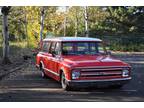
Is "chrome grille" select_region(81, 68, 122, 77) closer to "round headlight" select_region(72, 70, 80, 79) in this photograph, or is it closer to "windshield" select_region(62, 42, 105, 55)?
"round headlight" select_region(72, 70, 80, 79)

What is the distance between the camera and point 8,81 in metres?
15.6

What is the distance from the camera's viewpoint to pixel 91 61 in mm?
12703

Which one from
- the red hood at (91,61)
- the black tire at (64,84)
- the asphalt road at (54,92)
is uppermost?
the red hood at (91,61)

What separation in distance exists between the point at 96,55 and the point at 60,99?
308 cm

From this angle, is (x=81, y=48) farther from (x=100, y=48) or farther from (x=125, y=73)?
(x=125, y=73)

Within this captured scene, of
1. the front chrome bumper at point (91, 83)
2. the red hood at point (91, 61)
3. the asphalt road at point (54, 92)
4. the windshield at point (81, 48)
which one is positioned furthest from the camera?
the windshield at point (81, 48)

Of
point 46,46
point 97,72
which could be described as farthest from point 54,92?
point 46,46

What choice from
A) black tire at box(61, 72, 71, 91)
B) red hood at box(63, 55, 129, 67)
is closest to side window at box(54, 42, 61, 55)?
red hood at box(63, 55, 129, 67)

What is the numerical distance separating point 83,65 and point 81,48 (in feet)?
6.27

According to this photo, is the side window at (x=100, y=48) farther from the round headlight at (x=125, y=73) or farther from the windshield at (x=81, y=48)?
the round headlight at (x=125, y=73)

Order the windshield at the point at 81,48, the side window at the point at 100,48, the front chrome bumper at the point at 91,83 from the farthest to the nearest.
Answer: the side window at the point at 100,48 < the windshield at the point at 81,48 < the front chrome bumper at the point at 91,83

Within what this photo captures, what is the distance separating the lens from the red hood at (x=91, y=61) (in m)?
12.5

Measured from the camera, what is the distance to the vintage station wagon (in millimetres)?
12344

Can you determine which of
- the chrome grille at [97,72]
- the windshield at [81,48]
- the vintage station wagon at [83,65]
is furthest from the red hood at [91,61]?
the windshield at [81,48]
